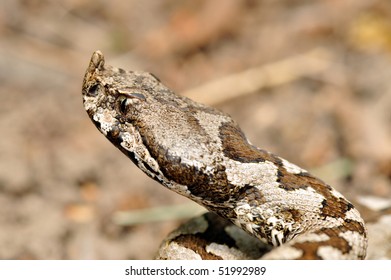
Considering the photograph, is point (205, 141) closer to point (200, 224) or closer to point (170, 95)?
point (170, 95)

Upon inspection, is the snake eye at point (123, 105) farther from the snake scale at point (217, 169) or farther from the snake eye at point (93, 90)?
the snake eye at point (93, 90)

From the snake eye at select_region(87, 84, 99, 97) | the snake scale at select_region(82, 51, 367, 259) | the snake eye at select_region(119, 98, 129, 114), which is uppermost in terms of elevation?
the snake eye at select_region(87, 84, 99, 97)

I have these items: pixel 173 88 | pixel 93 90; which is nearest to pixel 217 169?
pixel 93 90

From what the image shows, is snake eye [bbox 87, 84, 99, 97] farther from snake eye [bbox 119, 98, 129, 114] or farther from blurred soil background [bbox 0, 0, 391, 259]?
blurred soil background [bbox 0, 0, 391, 259]

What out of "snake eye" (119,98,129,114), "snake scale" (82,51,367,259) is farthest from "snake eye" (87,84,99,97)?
"snake eye" (119,98,129,114)

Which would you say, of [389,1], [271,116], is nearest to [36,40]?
A: [271,116]

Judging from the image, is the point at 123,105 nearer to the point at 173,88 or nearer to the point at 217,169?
the point at 217,169
